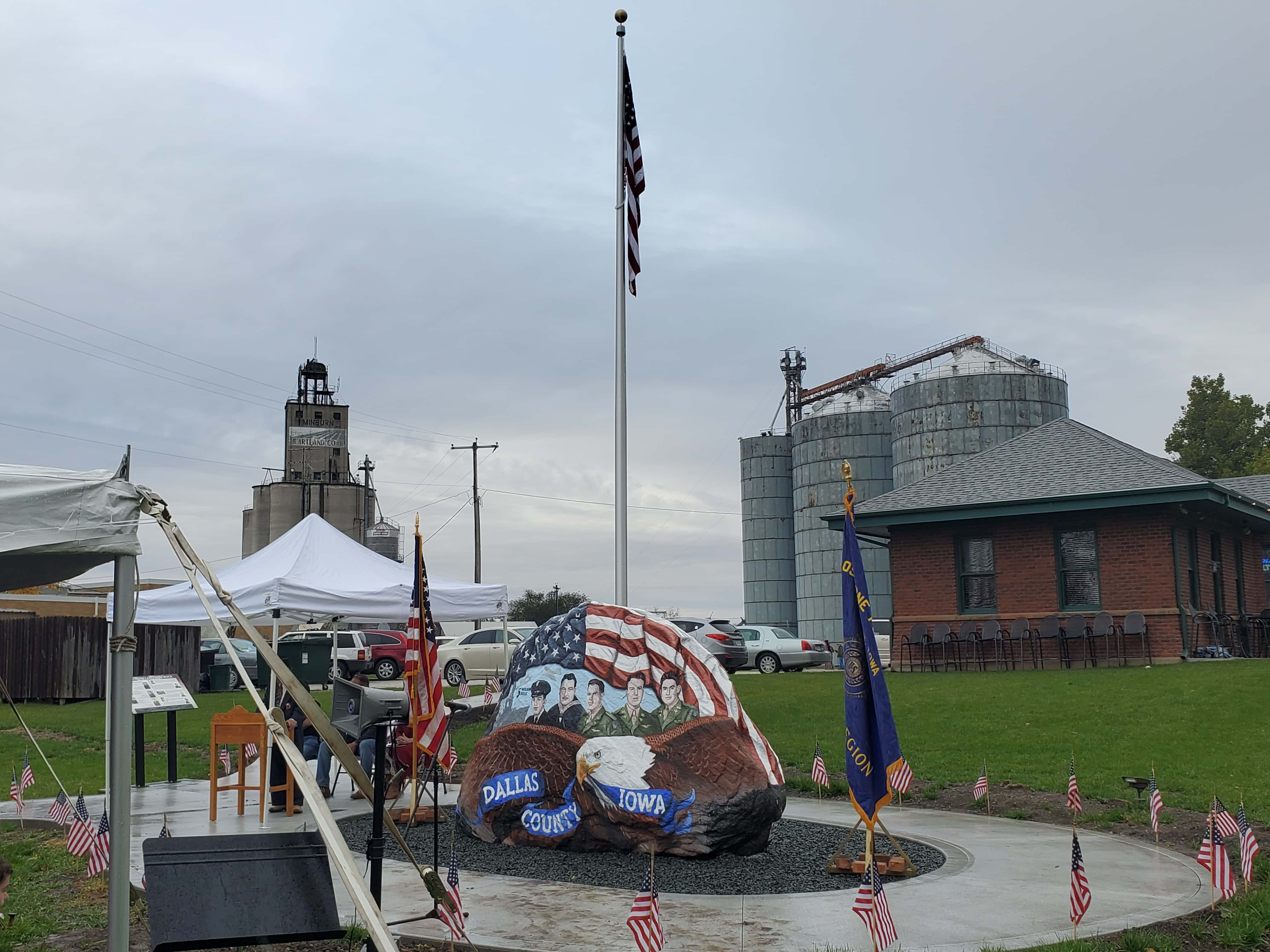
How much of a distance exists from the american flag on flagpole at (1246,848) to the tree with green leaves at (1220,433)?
44.1m

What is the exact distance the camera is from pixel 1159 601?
22.1 m

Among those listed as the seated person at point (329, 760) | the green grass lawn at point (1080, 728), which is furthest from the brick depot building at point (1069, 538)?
the seated person at point (329, 760)

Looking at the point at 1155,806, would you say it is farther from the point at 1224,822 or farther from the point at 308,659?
the point at 308,659

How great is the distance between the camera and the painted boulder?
7898 millimetres

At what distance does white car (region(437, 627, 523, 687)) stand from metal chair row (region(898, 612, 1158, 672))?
10.3 meters

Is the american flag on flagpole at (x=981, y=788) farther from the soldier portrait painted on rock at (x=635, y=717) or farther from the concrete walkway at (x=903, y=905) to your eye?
the soldier portrait painted on rock at (x=635, y=717)

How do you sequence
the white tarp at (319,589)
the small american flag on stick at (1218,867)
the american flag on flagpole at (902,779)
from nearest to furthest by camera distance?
the small american flag on stick at (1218,867) < the american flag on flagpole at (902,779) < the white tarp at (319,589)

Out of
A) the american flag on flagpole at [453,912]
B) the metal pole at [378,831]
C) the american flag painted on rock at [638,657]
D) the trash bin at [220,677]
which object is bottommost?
the trash bin at [220,677]

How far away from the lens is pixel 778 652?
29.9 meters

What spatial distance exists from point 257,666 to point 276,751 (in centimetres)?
2087

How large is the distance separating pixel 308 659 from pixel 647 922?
3065cm

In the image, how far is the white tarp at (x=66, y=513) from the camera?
192 inches

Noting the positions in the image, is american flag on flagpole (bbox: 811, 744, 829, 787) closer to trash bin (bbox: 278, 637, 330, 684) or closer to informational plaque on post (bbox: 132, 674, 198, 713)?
informational plaque on post (bbox: 132, 674, 198, 713)

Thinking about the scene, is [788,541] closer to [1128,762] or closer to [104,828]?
[1128,762]
